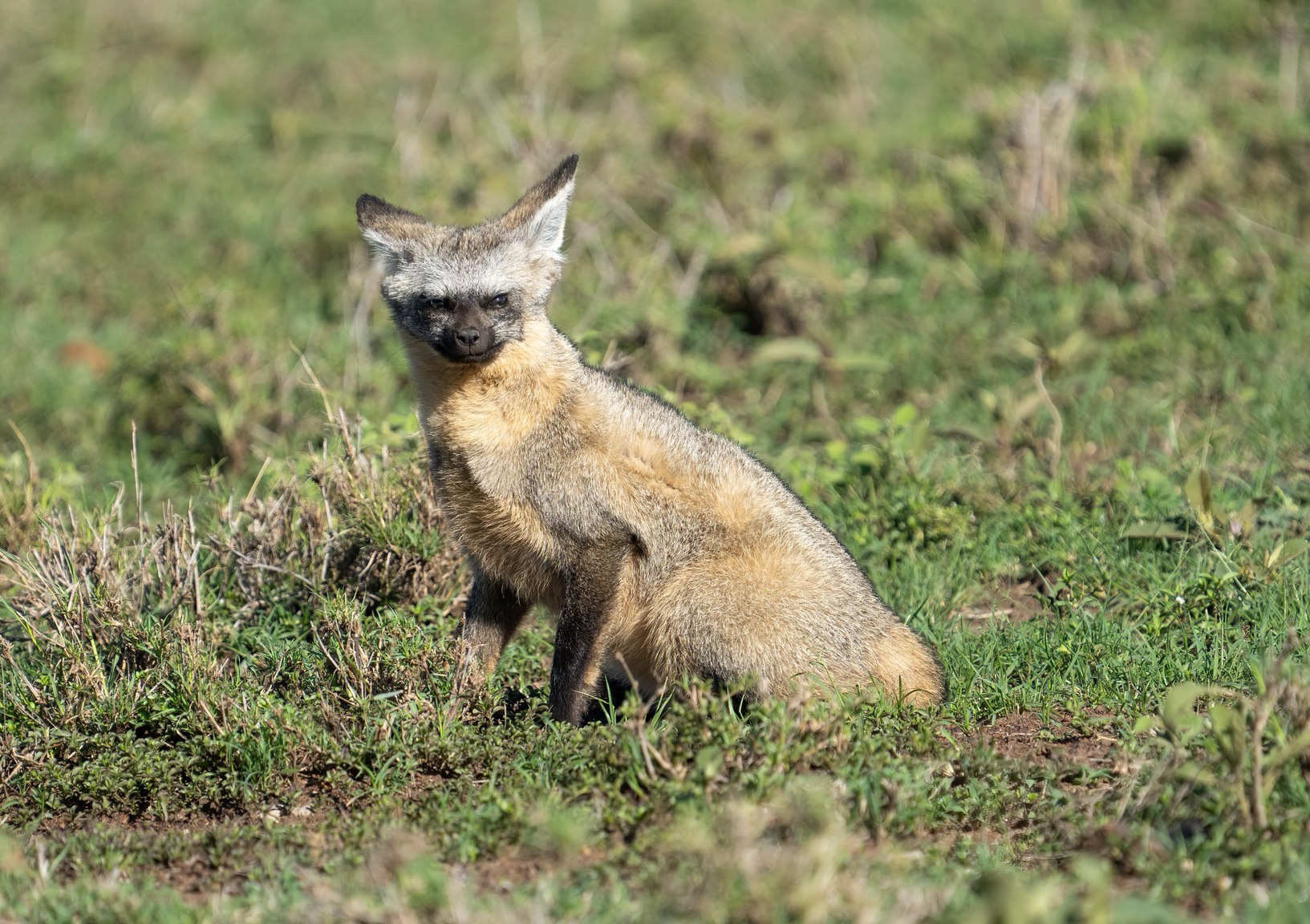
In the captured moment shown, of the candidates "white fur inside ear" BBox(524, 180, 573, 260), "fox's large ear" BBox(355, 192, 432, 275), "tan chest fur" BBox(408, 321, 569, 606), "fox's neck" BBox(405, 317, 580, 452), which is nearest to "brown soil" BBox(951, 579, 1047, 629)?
"tan chest fur" BBox(408, 321, 569, 606)

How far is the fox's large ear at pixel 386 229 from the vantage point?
211 inches

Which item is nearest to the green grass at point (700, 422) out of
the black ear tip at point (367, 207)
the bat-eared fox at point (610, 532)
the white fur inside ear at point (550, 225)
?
the bat-eared fox at point (610, 532)

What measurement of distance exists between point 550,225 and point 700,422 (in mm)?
1468

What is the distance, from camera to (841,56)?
1108 centimetres

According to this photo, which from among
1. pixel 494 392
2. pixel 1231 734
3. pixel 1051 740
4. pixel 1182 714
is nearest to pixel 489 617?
pixel 494 392

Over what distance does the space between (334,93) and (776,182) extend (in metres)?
3.94

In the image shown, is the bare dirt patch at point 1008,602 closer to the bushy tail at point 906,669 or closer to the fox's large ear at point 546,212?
the bushy tail at point 906,669

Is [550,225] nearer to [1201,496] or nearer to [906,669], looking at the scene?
[906,669]

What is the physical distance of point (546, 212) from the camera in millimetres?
5301

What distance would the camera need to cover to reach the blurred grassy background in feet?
24.8

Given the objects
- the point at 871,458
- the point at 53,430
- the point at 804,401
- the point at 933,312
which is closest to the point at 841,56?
the point at 933,312

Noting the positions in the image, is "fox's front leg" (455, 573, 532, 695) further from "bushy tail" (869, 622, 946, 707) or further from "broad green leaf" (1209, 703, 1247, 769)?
"broad green leaf" (1209, 703, 1247, 769)

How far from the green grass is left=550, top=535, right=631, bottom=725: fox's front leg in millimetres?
208

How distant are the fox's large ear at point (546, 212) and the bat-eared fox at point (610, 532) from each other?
243 millimetres
